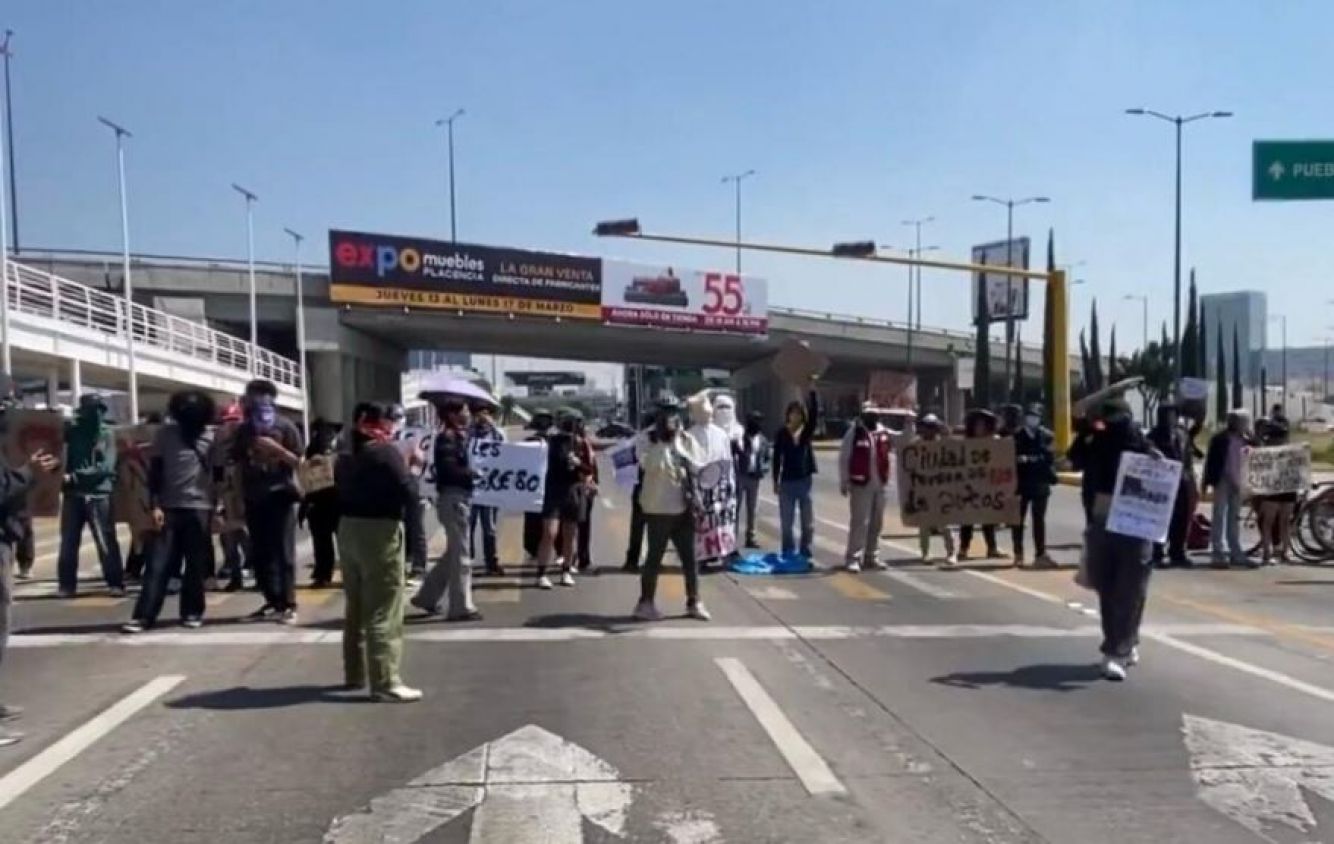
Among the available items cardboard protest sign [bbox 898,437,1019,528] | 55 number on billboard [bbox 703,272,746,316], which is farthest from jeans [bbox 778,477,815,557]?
A: 55 number on billboard [bbox 703,272,746,316]

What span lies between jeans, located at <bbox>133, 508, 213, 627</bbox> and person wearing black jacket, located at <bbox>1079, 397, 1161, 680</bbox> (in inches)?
266

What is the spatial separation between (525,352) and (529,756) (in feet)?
236

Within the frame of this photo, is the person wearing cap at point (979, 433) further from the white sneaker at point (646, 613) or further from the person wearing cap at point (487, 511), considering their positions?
the white sneaker at point (646, 613)

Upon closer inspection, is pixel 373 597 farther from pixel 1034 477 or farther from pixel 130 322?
pixel 130 322

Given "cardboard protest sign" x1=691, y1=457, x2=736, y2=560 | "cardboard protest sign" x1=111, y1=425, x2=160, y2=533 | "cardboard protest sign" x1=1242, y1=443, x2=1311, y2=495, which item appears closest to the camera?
"cardboard protest sign" x1=111, y1=425, x2=160, y2=533

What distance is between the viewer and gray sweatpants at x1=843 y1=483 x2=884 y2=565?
54.7ft

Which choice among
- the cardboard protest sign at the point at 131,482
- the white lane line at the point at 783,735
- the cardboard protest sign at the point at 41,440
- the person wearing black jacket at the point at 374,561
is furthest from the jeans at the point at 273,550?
the white lane line at the point at 783,735

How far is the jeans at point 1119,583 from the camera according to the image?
10.2 m

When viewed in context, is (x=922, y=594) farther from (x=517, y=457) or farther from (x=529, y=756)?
(x=529, y=756)

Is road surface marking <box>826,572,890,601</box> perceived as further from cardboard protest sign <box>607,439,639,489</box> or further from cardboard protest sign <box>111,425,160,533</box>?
cardboard protest sign <box>111,425,160,533</box>

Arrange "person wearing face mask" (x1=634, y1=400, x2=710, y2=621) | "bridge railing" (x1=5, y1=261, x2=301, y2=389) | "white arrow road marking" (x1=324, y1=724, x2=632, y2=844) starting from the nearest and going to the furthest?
"white arrow road marking" (x1=324, y1=724, x2=632, y2=844)
"person wearing face mask" (x1=634, y1=400, x2=710, y2=621)
"bridge railing" (x1=5, y1=261, x2=301, y2=389)

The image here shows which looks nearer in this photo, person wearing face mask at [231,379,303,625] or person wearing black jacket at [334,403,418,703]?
person wearing black jacket at [334,403,418,703]

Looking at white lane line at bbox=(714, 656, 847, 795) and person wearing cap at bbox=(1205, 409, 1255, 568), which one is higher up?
person wearing cap at bbox=(1205, 409, 1255, 568)

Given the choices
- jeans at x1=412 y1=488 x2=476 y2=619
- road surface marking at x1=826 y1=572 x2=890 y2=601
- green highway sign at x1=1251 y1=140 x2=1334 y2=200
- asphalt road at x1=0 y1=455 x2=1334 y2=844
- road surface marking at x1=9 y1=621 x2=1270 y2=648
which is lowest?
road surface marking at x1=826 y1=572 x2=890 y2=601
